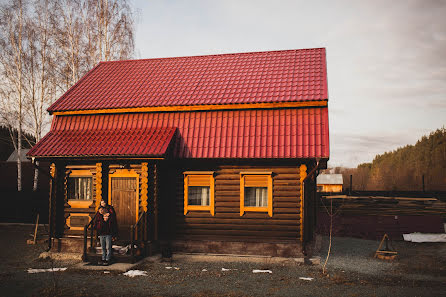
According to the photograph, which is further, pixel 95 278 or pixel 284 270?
pixel 284 270

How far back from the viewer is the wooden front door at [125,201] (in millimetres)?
14234

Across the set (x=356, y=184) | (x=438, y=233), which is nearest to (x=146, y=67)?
(x=438, y=233)

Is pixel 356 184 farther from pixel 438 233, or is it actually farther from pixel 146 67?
pixel 146 67

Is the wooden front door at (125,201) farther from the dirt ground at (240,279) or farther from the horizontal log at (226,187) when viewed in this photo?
the horizontal log at (226,187)

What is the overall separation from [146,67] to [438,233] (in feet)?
47.8

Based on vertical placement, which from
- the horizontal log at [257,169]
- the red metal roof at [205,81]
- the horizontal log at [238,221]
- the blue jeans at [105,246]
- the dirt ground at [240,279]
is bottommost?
the dirt ground at [240,279]

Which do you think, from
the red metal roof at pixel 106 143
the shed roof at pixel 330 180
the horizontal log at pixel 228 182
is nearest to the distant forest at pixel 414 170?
the shed roof at pixel 330 180

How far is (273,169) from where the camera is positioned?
14.0 metres

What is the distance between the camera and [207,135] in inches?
577

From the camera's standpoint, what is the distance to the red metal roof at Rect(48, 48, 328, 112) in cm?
1509

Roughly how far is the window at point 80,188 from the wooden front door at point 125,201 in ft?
3.30

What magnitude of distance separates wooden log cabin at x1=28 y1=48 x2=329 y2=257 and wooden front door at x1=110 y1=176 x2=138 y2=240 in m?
0.03

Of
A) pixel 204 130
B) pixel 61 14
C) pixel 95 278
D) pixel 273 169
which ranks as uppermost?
pixel 61 14

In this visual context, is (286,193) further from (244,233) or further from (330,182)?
(330,182)
